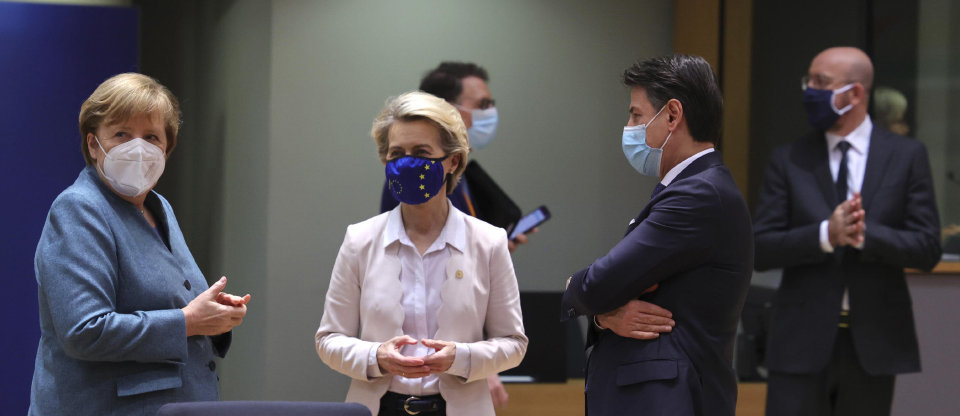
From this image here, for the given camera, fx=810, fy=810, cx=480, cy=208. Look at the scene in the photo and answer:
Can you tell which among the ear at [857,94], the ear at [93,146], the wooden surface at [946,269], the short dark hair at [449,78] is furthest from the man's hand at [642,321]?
the wooden surface at [946,269]

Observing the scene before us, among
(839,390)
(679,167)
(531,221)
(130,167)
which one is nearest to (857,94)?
(839,390)

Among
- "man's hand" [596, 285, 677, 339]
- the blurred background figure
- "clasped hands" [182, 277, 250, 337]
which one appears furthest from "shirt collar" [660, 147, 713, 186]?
the blurred background figure

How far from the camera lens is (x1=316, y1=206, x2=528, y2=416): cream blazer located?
2.22m

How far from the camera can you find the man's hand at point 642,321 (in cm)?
199

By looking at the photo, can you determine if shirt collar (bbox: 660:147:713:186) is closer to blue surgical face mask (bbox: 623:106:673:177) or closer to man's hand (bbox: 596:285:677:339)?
blue surgical face mask (bbox: 623:106:673:177)

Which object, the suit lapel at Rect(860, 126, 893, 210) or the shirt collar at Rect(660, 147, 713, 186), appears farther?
the suit lapel at Rect(860, 126, 893, 210)

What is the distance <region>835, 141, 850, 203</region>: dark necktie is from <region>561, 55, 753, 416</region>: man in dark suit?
1.81 meters

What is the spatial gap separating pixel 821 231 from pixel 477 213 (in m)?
1.49

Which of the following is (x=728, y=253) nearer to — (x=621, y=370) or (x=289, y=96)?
(x=621, y=370)

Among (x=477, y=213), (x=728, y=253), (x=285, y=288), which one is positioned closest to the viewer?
(x=728, y=253)

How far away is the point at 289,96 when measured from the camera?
417cm

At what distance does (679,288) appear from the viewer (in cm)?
201

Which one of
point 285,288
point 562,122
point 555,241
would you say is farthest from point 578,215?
point 285,288

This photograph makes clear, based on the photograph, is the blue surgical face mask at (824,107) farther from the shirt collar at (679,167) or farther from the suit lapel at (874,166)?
the shirt collar at (679,167)
